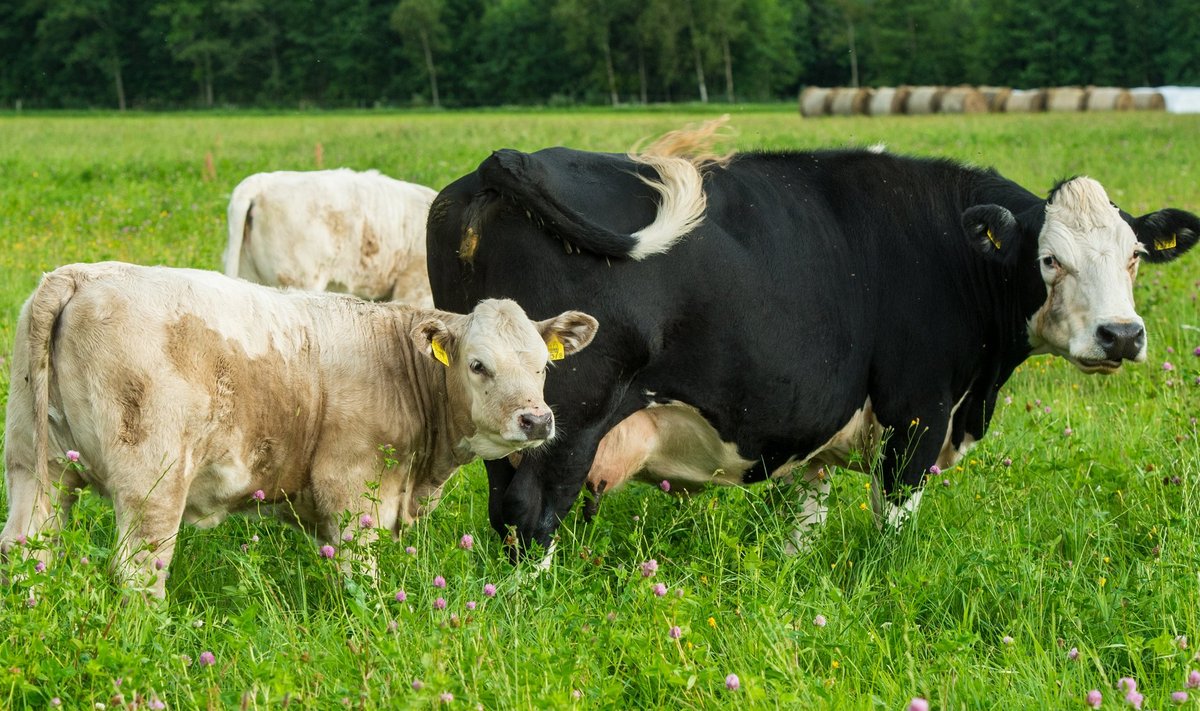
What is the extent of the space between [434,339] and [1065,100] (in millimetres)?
44098

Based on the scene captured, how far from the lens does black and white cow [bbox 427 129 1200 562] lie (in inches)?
203

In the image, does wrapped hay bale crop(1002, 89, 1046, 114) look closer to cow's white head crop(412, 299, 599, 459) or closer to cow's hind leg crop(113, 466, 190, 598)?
cow's white head crop(412, 299, 599, 459)

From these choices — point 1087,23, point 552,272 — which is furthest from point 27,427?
point 1087,23

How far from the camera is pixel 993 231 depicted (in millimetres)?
5719

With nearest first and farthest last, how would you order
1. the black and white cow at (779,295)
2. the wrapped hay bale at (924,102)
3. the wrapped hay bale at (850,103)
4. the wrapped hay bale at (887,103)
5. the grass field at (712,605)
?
the grass field at (712,605) → the black and white cow at (779,295) → the wrapped hay bale at (924,102) → the wrapped hay bale at (887,103) → the wrapped hay bale at (850,103)

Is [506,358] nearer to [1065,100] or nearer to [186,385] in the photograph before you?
[186,385]

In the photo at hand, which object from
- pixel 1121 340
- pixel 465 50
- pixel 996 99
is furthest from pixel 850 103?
pixel 465 50

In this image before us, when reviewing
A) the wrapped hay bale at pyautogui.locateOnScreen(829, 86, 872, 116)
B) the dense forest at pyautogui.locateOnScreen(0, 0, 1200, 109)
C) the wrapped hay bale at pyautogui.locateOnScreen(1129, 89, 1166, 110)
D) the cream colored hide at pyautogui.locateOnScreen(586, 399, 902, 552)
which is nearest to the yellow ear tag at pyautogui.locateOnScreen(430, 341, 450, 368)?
the cream colored hide at pyautogui.locateOnScreen(586, 399, 902, 552)

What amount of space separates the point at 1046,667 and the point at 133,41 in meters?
101

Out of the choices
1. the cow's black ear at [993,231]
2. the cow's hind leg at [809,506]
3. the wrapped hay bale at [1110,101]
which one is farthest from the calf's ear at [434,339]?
the wrapped hay bale at [1110,101]

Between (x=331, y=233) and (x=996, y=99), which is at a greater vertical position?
(x=331, y=233)

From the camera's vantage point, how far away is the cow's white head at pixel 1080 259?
17.6ft

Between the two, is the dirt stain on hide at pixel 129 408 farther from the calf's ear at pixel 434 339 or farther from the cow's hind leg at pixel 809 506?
the cow's hind leg at pixel 809 506

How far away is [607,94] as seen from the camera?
8638cm
